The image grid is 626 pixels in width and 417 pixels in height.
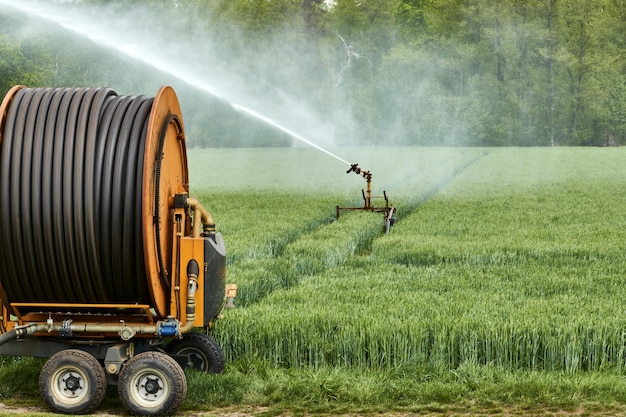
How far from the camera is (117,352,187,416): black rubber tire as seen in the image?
761 centimetres

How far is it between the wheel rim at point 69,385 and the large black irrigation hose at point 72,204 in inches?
23.4

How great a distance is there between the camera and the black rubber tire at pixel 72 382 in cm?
769

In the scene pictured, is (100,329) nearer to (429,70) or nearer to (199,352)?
(199,352)

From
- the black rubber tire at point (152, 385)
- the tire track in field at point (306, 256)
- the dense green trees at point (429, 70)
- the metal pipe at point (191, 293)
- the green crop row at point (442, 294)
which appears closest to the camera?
the black rubber tire at point (152, 385)

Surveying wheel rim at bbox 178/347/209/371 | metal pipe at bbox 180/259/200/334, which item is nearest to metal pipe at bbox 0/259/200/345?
metal pipe at bbox 180/259/200/334

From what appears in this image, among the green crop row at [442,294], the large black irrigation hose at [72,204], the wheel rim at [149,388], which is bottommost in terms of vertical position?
the wheel rim at [149,388]

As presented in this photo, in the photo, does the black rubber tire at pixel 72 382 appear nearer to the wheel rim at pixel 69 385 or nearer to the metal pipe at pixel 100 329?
the wheel rim at pixel 69 385

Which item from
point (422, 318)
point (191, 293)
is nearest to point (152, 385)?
point (191, 293)

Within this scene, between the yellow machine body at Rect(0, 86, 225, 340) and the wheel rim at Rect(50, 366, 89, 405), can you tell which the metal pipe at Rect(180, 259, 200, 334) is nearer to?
the yellow machine body at Rect(0, 86, 225, 340)

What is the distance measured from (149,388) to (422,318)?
3.10 metres

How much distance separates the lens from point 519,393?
26.3 feet

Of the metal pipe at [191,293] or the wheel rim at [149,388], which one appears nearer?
the wheel rim at [149,388]

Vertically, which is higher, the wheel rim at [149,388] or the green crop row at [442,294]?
the green crop row at [442,294]

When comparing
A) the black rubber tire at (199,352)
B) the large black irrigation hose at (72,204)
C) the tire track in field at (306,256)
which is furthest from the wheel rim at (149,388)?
the tire track in field at (306,256)
